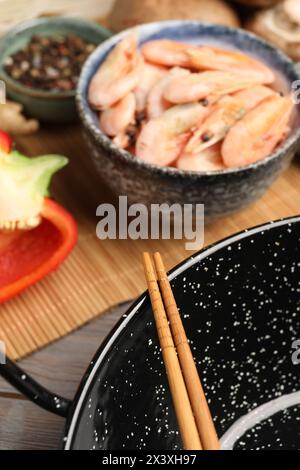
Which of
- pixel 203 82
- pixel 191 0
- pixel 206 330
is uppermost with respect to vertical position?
pixel 191 0

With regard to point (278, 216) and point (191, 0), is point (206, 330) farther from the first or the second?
point (191, 0)

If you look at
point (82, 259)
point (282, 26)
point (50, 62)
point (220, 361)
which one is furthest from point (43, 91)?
point (220, 361)

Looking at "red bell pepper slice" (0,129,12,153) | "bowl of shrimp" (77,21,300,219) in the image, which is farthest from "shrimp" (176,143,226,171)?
"red bell pepper slice" (0,129,12,153)

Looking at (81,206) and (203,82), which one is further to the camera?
(81,206)

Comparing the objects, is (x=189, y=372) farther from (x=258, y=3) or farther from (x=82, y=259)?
(x=258, y=3)

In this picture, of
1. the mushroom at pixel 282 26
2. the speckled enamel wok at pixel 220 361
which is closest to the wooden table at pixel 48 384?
the speckled enamel wok at pixel 220 361

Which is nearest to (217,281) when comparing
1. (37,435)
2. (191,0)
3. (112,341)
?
(112,341)

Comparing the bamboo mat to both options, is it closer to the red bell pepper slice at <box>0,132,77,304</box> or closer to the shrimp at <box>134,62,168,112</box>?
the red bell pepper slice at <box>0,132,77,304</box>
